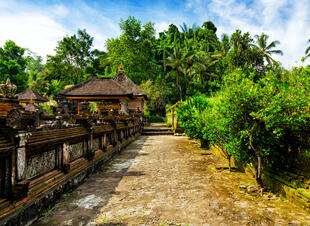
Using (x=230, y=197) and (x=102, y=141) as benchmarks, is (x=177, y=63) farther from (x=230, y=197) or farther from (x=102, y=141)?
(x=230, y=197)

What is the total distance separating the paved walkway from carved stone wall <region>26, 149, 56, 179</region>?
746mm

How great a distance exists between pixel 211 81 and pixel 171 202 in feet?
137

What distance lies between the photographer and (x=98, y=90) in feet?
52.5

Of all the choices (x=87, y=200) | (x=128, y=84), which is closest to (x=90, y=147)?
(x=87, y=200)

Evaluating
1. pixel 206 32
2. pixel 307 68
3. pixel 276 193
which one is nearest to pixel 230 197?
pixel 276 193

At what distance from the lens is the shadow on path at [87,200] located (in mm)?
3217

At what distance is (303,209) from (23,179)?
495 cm

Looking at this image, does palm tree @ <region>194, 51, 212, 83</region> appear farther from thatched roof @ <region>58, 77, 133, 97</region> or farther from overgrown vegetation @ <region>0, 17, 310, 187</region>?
thatched roof @ <region>58, 77, 133, 97</region>

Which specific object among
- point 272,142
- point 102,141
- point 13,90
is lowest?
point 102,141

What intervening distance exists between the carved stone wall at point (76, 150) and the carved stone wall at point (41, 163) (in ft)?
2.38

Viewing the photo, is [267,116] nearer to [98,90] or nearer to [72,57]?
[98,90]

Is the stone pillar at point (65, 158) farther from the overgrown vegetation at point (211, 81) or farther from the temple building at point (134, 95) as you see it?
the temple building at point (134, 95)

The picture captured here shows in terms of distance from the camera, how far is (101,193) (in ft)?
14.4

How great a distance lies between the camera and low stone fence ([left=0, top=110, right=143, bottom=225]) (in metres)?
2.71
